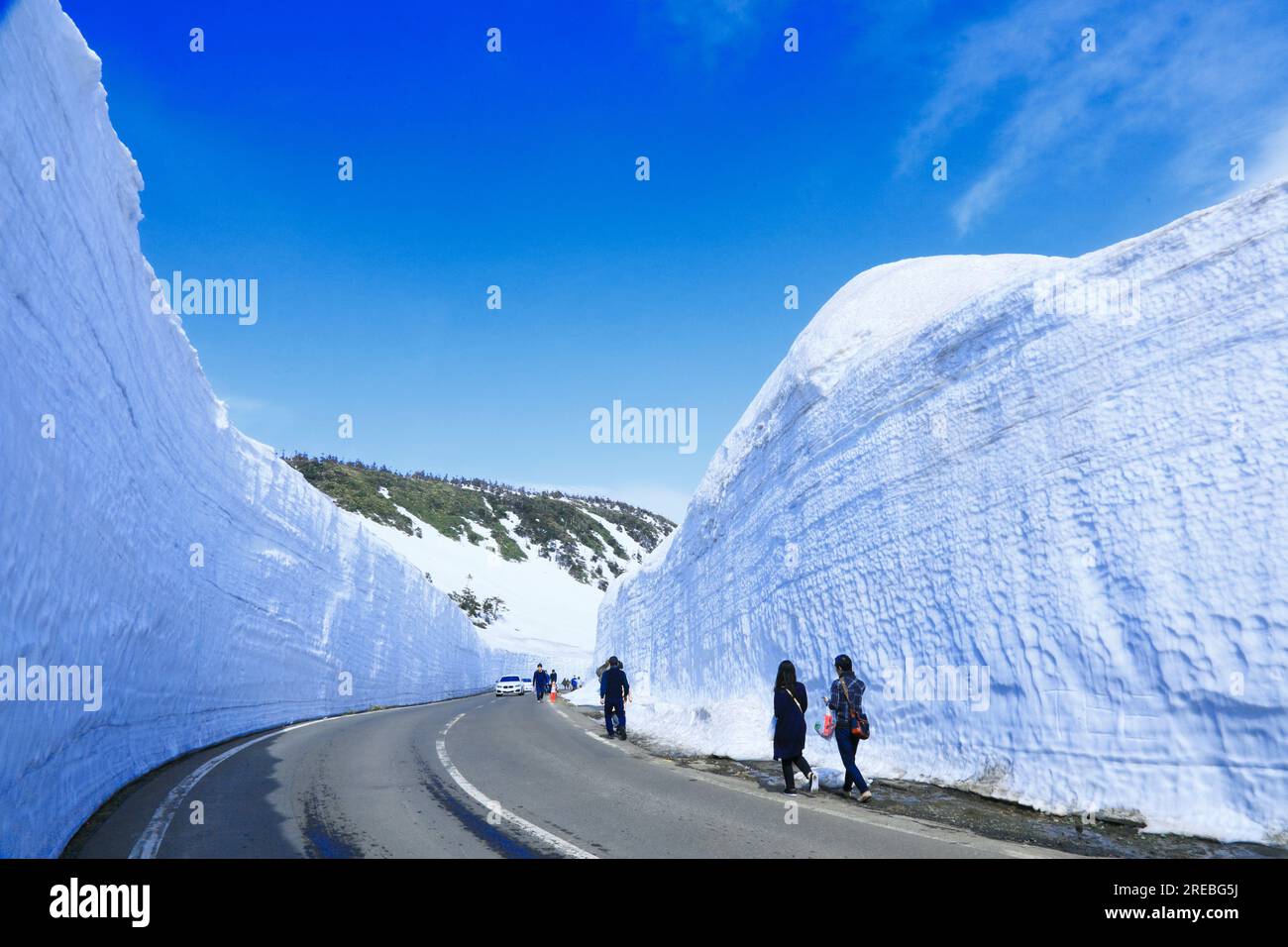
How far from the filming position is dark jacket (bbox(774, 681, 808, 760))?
8.89m

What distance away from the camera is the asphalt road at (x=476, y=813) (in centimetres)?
581

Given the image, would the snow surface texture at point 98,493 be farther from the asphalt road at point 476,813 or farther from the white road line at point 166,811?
the asphalt road at point 476,813

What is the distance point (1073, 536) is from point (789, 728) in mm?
3734

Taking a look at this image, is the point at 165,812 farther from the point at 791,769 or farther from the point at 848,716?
the point at 848,716

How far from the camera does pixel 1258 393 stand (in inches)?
267

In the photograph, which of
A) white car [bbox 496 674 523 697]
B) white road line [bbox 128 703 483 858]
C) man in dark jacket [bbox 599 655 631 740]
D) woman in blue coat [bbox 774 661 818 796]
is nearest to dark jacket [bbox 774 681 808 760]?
woman in blue coat [bbox 774 661 818 796]

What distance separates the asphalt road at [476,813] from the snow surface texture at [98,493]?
0.81 metres

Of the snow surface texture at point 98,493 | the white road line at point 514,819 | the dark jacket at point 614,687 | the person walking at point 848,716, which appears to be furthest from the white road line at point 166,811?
the dark jacket at point 614,687

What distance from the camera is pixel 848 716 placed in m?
8.47
